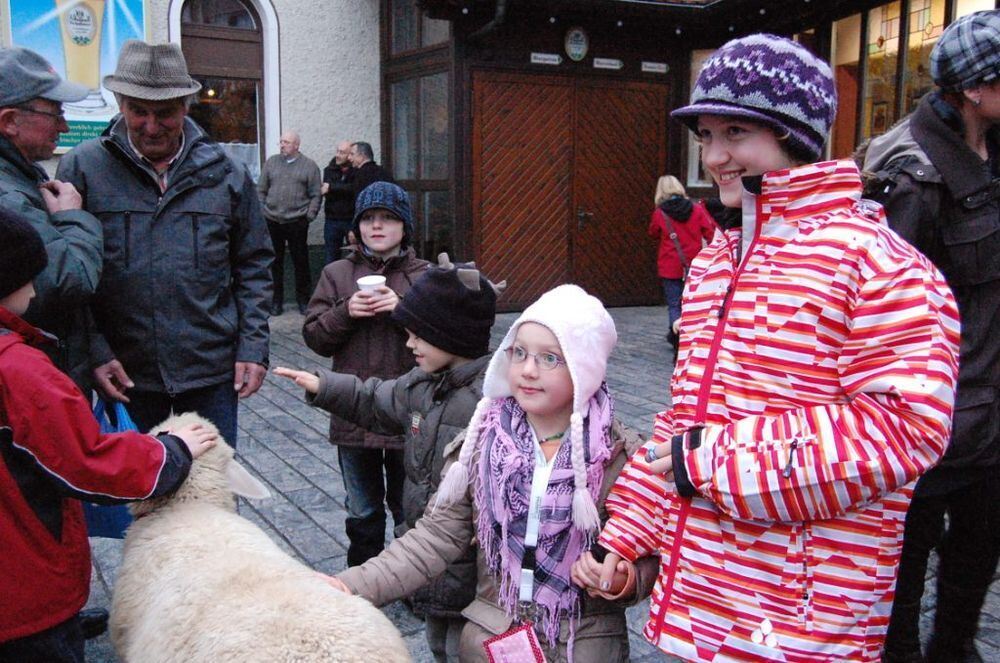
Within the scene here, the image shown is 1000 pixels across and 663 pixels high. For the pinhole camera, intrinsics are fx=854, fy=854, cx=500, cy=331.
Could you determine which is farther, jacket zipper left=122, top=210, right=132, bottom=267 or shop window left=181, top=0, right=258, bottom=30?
shop window left=181, top=0, right=258, bottom=30

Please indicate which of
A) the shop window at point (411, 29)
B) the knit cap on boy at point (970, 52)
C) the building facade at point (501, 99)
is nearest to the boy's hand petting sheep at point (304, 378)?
the knit cap on boy at point (970, 52)

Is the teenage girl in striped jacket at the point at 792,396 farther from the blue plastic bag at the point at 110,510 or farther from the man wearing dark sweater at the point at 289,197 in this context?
the man wearing dark sweater at the point at 289,197

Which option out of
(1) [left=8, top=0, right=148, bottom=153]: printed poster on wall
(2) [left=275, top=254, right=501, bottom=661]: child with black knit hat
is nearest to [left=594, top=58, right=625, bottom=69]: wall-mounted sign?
(1) [left=8, top=0, right=148, bottom=153]: printed poster on wall

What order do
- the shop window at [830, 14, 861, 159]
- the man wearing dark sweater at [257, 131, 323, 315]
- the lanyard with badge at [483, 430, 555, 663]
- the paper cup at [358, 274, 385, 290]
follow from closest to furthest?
the lanyard with badge at [483, 430, 555, 663] < the paper cup at [358, 274, 385, 290] < the shop window at [830, 14, 861, 159] < the man wearing dark sweater at [257, 131, 323, 315]

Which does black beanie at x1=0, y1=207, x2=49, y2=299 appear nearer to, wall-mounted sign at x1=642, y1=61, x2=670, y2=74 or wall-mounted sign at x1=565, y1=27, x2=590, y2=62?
wall-mounted sign at x1=565, y1=27, x2=590, y2=62

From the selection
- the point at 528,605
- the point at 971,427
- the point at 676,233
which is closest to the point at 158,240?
the point at 528,605

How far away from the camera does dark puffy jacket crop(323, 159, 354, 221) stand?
35.8 ft

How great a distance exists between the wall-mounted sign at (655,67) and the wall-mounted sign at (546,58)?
50.8 inches

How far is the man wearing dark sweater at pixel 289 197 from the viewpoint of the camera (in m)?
11.0

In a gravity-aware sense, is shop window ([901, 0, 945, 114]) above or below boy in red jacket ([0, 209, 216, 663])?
above

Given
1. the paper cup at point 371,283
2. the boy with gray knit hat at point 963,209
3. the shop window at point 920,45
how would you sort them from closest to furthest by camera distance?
the boy with gray knit hat at point 963,209 → the paper cup at point 371,283 → the shop window at point 920,45

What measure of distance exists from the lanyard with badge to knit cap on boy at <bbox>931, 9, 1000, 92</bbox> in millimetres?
1541

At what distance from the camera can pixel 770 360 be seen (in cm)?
159

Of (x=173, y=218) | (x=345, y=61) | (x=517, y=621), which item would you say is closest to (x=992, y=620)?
(x=517, y=621)
